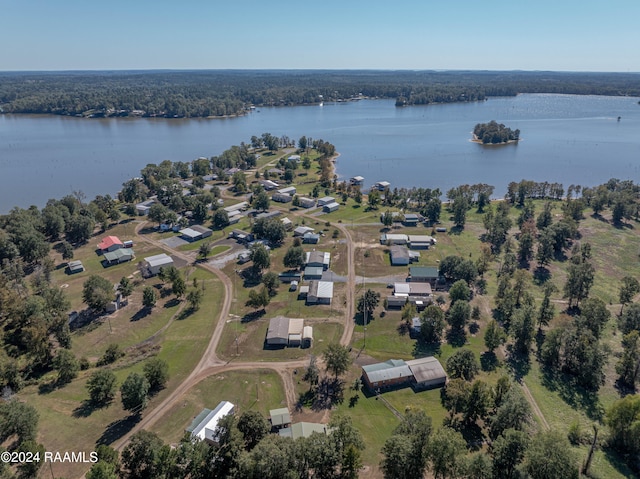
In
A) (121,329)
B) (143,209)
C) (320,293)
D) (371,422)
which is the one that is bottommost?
(371,422)

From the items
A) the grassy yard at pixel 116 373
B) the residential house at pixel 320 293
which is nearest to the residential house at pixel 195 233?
the grassy yard at pixel 116 373

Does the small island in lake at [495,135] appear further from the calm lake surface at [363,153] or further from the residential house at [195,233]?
the residential house at [195,233]

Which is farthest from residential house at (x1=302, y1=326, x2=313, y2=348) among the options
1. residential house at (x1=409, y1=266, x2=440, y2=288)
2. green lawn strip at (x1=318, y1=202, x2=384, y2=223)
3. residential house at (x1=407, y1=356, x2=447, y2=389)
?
green lawn strip at (x1=318, y1=202, x2=384, y2=223)

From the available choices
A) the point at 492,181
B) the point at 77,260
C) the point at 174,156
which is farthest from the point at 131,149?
the point at 492,181

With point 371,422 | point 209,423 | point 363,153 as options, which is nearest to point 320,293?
point 371,422

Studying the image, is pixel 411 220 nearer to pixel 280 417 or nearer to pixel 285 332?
pixel 285 332

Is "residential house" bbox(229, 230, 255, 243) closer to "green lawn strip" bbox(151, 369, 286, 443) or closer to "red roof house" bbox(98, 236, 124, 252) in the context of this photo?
"red roof house" bbox(98, 236, 124, 252)
